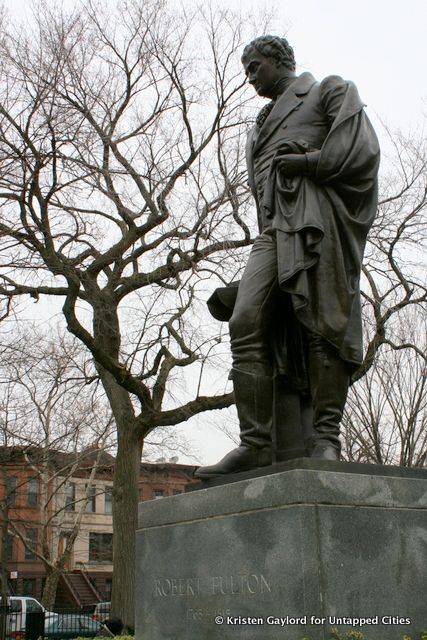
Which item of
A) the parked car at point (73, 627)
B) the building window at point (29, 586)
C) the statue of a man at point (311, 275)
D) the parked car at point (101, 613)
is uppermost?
the building window at point (29, 586)

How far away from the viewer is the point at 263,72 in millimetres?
5621

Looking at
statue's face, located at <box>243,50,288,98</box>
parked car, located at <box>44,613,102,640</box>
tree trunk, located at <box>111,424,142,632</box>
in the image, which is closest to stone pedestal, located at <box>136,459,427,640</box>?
statue's face, located at <box>243,50,288,98</box>

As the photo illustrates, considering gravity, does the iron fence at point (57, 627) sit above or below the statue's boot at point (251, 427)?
below

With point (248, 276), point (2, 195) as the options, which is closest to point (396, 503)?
point (248, 276)

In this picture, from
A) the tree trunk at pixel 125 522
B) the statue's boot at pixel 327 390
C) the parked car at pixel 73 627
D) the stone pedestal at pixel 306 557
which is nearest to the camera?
the stone pedestal at pixel 306 557

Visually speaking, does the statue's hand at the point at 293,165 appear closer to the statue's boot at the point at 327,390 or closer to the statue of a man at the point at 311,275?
the statue of a man at the point at 311,275

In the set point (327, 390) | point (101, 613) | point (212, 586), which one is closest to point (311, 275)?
point (327, 390)

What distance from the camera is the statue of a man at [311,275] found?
4863 mm

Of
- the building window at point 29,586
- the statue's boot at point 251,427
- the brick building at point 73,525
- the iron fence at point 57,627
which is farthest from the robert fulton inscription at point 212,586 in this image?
the building window at point 29,586

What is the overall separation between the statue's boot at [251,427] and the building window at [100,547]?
51863mm

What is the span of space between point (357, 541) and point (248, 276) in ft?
6.15

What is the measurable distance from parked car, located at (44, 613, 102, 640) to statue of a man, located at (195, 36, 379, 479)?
21.1m

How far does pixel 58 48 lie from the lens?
16.4m

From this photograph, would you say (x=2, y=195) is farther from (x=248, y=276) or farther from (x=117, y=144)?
(x=248, y=276)
